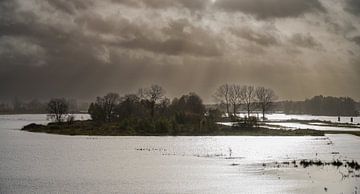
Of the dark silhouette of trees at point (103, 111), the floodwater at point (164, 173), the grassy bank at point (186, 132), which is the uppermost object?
the dark silhouette of trees at point (103, 111)

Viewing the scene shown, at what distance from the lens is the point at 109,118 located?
172m

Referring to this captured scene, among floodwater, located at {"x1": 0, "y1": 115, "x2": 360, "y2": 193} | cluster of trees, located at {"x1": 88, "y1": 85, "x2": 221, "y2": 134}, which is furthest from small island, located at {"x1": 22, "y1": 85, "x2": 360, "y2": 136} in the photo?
floodwater, located at {"x1": 0, "y1": 115, "x2": 360, "y2": 193}

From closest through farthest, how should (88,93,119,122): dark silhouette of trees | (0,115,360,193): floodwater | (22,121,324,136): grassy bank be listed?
(0,115,360,193): floodwater < (22,121,324,136): grassy bank < (88,93,119,122): dark silhouette of trees

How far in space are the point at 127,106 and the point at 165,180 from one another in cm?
12570

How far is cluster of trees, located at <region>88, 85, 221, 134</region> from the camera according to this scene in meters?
138

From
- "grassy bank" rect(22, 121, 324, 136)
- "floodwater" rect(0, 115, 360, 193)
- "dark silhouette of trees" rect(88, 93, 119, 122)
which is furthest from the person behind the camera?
"dark silhouette of trees" rect(88, 93, 119, 122)

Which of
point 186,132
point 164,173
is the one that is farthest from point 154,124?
point 164,173

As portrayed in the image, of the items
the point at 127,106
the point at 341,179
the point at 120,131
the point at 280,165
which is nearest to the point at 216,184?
the point at 341,179

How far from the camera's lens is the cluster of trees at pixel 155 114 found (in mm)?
138375

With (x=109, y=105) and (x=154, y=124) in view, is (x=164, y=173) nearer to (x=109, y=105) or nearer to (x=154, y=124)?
(x=154, y=124)

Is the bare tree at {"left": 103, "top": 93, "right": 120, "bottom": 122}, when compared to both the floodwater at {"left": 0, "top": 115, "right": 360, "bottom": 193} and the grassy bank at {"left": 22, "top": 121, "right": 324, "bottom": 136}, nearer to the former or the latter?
the grassy bank at {"left": 22, "top": 121, "right": 324, "bottom": 136}

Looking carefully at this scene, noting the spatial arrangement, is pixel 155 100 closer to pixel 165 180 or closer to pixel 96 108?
pixel 96 108

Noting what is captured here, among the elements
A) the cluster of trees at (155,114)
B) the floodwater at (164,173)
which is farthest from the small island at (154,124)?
the floodwater at (164,173)

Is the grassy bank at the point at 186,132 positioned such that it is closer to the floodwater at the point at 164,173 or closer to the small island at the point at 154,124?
the small island at the point at 154,124
